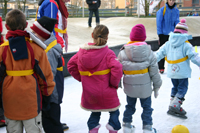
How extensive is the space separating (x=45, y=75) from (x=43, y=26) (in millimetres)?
509

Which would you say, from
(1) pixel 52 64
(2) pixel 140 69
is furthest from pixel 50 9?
(2) pixel 140 69

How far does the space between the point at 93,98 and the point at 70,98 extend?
200 centimetres

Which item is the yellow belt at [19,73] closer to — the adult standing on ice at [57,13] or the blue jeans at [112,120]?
the blue jeans at [112,120]

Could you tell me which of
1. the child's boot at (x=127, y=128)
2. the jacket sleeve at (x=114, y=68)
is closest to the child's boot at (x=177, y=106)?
the child's boot at (x=127, y=128)

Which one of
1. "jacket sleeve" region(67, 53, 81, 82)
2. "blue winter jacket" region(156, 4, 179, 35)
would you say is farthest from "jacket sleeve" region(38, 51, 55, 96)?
"blue winter jacket" region(156, 4, 179, 35)

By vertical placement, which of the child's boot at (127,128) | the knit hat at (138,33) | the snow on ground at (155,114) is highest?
the knit hat at (138,33)

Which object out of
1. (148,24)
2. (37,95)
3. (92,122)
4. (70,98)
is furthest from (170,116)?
(148,24)

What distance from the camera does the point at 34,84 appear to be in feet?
7.58

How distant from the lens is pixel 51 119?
275 cm

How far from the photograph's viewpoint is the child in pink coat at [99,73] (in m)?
2.69

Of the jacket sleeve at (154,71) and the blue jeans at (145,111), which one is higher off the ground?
the jacket sleeve at (154,71)

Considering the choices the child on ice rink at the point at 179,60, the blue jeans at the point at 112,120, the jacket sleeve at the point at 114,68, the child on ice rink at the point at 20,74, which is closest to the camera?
the child on ice rink at the point at 20,74

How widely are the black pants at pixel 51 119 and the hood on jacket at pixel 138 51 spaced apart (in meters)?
1.00

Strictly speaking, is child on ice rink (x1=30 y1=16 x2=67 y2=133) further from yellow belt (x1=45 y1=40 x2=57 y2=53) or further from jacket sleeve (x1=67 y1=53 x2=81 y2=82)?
jacket sleeve (x1=67 y1=53 x2=81 y2=82)
